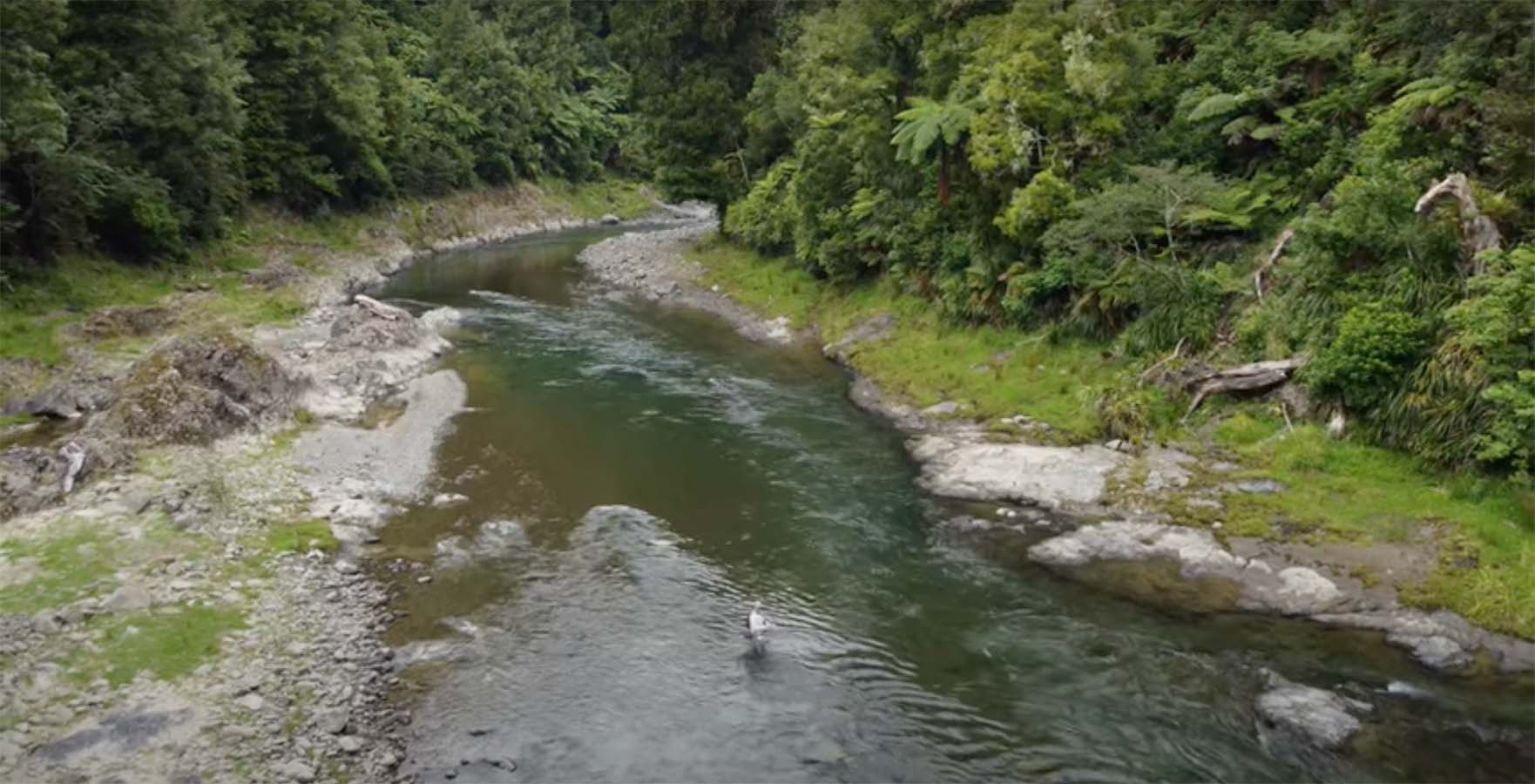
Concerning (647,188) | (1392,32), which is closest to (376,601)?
(1392,32)

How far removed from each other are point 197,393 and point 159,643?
10643 millimetres

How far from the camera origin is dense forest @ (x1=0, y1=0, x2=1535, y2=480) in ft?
63.7

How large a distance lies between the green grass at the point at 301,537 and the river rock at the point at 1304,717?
15654 mm

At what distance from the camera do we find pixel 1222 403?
2252cm

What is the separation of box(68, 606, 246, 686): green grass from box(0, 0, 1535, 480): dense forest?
1814 cm

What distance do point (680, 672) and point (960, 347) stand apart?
17.6m

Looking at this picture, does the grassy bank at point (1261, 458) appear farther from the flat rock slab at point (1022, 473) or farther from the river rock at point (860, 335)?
the flat rock slab at point (1022, 473)

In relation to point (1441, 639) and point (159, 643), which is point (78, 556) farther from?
point (1441, 639)

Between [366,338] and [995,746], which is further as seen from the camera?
→ [366,338]

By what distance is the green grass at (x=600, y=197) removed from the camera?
83.8 meters

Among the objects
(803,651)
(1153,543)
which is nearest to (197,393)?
(803,651)

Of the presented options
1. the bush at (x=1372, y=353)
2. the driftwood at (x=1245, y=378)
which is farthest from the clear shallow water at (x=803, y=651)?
the driftwood at (x=1245, y=378)

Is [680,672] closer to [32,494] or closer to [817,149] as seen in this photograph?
[32,494]

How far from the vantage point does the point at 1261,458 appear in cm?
2059
